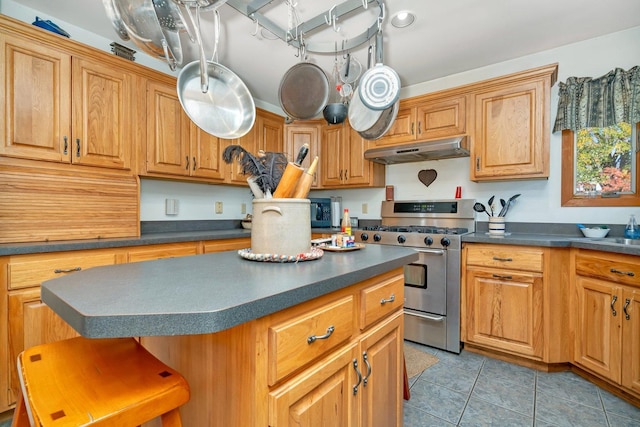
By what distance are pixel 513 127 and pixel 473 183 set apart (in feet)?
1.95

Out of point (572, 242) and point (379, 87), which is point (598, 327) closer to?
point (572, 242)

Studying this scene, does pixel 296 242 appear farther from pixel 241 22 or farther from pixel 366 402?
pixel 241 22

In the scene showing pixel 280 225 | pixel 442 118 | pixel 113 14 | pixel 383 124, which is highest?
pixel 442 118

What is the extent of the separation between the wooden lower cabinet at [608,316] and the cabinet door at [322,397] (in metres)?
1.76

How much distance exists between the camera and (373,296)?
1147 mm

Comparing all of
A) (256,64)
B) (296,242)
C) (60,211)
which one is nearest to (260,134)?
(256,64)

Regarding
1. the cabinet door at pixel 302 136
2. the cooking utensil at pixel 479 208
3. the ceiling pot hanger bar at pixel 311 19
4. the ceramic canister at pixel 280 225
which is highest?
the ceiling pot hanger bar at pixel 311 19

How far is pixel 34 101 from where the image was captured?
1.88 meters

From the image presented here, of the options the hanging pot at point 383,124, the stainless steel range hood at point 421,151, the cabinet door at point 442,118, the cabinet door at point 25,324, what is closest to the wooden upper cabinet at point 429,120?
the cabinet door at point 442,118

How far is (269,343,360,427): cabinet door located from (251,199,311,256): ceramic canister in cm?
40

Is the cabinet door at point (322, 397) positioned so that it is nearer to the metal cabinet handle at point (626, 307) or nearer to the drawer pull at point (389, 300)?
the drawer pull at point (389, 300)

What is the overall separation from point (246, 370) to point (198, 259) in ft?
2.07

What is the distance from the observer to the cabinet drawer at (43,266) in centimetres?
164

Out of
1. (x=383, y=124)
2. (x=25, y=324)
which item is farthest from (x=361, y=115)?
(x=25, y=324)
